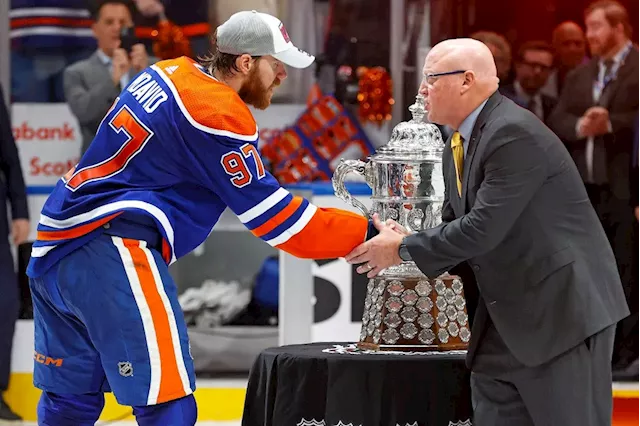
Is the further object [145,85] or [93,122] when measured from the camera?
[93,122]

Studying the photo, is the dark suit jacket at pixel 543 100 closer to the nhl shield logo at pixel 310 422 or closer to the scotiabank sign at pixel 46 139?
the scotiabank sign at pixel 46 139

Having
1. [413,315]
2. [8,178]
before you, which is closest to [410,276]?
[413,315]

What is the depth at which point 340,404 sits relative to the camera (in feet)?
11.5

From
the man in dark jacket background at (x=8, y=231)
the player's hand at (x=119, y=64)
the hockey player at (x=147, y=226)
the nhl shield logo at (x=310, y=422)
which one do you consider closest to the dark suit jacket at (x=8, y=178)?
the man in dark jacket background at (x=8, y=231)

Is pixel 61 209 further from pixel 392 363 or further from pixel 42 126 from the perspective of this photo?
pixel 42 126

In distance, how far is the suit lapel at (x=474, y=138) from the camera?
3199 mm

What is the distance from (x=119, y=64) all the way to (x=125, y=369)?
3.87 meters

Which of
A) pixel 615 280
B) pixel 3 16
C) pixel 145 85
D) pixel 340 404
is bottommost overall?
pixel 340 404

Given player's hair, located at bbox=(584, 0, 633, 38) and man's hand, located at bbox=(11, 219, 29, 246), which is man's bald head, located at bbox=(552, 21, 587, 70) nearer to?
player's hair, located at bbox=(584, 0, 633, 38)

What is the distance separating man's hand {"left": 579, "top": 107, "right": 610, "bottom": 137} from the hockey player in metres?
3.48

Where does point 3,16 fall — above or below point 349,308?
above

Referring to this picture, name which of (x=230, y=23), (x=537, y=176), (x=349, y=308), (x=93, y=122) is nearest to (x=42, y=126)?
(x=93, y=122)

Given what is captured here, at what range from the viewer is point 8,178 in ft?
19.7

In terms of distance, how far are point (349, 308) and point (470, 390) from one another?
1.82m
